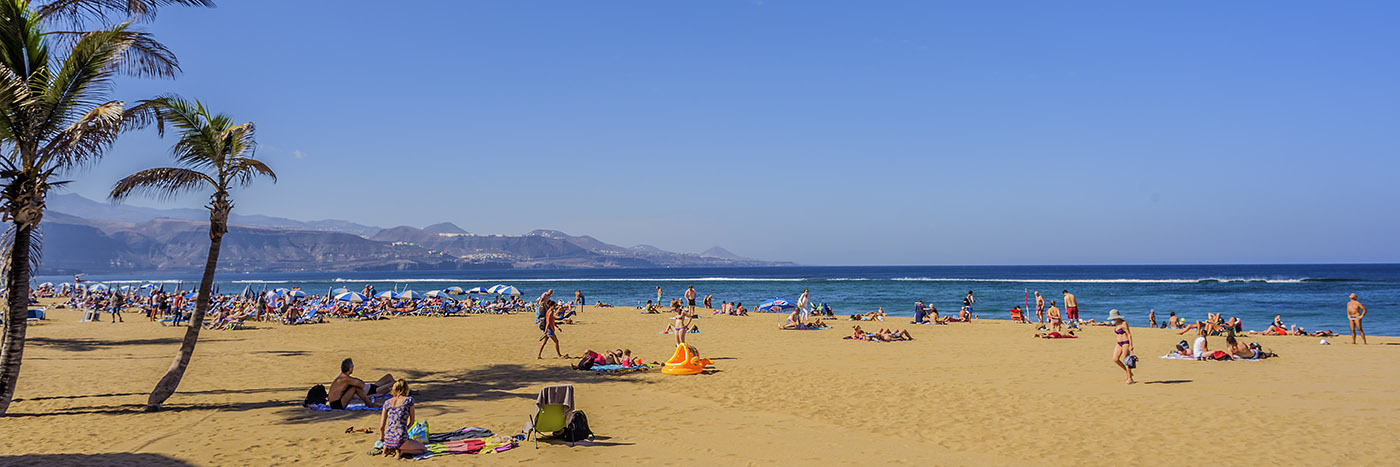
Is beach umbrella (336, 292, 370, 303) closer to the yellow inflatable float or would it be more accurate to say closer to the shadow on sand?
the yellow inflatable float

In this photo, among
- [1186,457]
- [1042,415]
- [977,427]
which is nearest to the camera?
[1186,457]

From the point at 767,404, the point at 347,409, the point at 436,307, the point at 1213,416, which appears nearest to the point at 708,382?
the point at 767,404

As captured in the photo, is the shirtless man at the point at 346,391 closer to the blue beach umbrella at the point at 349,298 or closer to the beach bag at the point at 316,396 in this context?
the beach bag at the point at 316,396

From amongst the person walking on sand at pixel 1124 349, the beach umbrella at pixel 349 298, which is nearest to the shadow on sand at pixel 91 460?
the person walking on sand at pixel 1124 349

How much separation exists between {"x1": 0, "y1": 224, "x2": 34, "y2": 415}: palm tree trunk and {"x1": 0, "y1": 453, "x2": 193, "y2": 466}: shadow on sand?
219 centimetres

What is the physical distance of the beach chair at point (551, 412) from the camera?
24.7 ft

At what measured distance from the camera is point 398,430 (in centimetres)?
696

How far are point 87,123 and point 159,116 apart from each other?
96 centimetres

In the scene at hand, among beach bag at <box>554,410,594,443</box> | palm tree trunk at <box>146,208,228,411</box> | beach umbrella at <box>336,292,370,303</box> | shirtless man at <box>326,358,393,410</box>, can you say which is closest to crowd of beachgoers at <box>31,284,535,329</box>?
beach umbrella at <box>336,292,370,303</box>

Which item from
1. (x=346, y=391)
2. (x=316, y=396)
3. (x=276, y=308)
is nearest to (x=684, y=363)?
(x=346, y=391)

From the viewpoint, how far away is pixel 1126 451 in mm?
7156

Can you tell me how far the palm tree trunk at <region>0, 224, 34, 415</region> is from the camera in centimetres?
827

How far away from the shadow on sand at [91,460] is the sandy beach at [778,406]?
0.13 ft

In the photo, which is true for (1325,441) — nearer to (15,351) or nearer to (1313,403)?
(1313,403)
